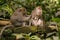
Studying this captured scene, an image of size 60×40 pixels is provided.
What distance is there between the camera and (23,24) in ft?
19.8

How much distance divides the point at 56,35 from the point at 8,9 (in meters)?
1.88

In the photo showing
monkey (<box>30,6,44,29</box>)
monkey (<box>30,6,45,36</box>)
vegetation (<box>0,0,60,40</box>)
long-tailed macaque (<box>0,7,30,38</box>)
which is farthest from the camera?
vegetation (<box>0,0,60,40</box>)

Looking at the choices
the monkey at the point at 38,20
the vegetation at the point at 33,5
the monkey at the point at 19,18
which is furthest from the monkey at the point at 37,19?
the vegetation at the point at 33,5

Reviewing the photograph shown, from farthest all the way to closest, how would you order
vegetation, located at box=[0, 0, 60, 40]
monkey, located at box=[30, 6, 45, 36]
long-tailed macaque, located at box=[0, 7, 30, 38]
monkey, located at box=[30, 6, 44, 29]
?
vegetation, located at box=[0, 0, 60, 40] < long-tailed macaque, located at box=[0, 7, 30, 38] < monkey, located at box=[30, 6, 44, 29] < monkey, located at box=[30, 6, 45, 36]

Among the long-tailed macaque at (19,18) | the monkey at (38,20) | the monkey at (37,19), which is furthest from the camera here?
the long-tailed macaque at (19,18)

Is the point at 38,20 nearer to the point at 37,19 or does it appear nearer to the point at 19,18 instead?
the point at 37,19

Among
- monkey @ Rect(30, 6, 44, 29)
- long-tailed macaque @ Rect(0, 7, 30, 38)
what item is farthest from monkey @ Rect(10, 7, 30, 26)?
monkey @ Rect(30, 6, 44, 29)

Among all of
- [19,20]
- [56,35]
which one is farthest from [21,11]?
[56,35]

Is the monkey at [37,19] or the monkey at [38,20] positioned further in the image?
the monkey at [37,19]

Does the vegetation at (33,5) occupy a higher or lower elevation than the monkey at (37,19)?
higher

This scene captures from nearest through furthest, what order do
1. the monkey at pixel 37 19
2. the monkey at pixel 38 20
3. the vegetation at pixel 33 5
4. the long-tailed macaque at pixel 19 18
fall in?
the monkey at pixel 38 20, the monkey at pixel 37 19, the long-tailed macaque at pixel 19 18, the vegetation at pixel 33 5

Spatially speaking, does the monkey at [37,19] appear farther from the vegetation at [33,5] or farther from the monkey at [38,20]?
the vegetation at [33,5]

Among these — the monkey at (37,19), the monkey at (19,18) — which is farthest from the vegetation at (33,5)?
the monkey at (37,19)

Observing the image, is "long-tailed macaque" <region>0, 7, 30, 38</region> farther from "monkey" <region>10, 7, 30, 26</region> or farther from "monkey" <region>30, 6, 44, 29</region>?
"monkey" <region>30, 6, 44, 29</region>
